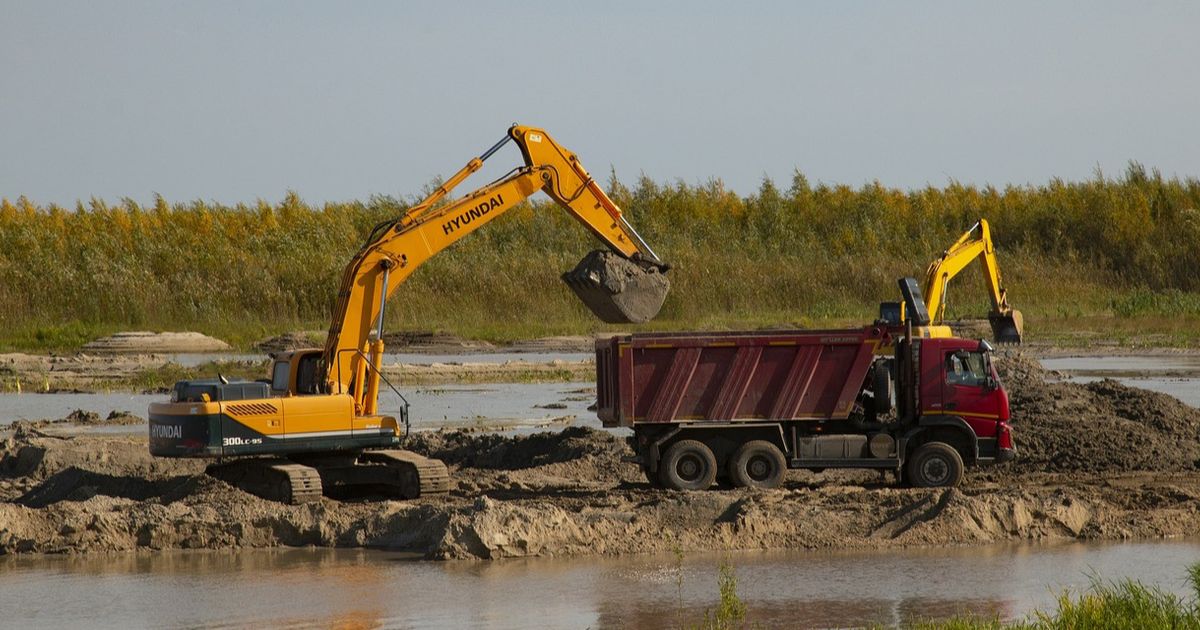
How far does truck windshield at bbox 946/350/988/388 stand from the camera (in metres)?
17.0

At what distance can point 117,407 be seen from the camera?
2619cm

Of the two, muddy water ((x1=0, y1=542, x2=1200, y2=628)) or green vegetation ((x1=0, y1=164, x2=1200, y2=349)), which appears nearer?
muddy water ((x1=0, y1=542, x2=1200, y2=628))

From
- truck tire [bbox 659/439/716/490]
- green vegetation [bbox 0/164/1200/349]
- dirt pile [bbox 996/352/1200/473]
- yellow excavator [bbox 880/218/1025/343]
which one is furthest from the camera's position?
green vegetation [bbox 0/164/1200/349]

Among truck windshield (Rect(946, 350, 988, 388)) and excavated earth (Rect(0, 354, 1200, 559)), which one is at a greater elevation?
truck windshield (Rect(946, 350, 988, 388))

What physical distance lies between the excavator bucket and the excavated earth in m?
1.96

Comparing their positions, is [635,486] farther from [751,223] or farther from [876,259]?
[751,223]

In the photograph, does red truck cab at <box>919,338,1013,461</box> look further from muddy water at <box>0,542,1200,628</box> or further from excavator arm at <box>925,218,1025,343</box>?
excavator arm at <box>925,218,1025,343</box>

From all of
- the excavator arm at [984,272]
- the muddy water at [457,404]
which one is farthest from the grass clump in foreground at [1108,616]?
the muddy water at [457,404]

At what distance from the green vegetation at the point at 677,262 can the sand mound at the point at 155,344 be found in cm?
85

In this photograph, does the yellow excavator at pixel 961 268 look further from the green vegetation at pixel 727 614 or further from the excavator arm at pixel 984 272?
the green vegetation at pixel 727 614

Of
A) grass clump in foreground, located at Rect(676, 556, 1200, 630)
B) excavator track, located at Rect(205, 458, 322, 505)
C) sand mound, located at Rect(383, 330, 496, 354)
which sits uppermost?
sand mound, located at Rect(383, 330, 496, 354)

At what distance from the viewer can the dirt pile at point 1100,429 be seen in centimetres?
1859

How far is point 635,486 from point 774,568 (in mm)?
5067

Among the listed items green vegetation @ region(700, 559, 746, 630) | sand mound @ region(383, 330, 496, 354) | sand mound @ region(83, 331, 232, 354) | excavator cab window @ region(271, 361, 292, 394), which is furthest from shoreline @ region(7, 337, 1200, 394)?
green vegetation @ region(700, 559, 746, 630)
